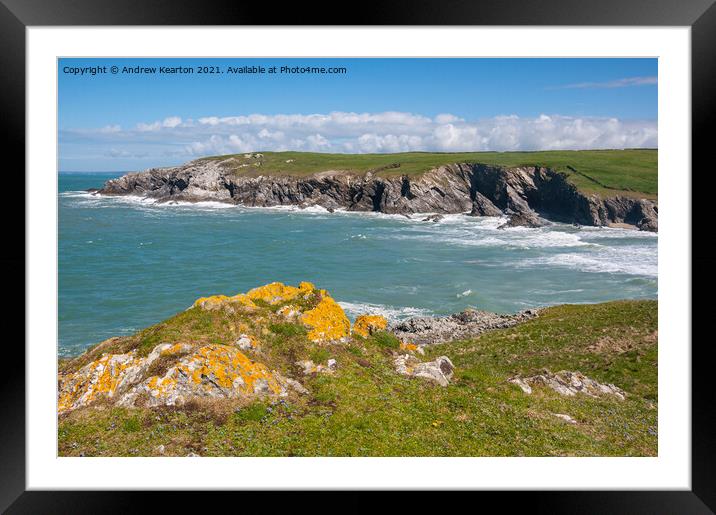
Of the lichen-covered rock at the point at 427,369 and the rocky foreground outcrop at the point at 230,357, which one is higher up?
the rocky foreground outcrop at the point at 230,357

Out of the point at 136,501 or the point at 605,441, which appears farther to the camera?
the point at 605,441

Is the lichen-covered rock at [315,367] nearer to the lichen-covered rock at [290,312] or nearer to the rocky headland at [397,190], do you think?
the lichen-covered rock at [290,312]

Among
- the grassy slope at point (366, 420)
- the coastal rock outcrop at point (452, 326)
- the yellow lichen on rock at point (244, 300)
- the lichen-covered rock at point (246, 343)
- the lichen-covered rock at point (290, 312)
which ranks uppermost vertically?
the yellow lichen on rock at point (244, 300)

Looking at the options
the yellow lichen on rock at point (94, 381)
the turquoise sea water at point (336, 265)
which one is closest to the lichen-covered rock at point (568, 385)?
the yellow lichen on rock at point (94, 381)

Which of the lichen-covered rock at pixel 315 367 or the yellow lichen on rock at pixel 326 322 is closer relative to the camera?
the lichen-covered rock at pixel 315 367

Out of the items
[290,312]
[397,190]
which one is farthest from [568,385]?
[397,190]

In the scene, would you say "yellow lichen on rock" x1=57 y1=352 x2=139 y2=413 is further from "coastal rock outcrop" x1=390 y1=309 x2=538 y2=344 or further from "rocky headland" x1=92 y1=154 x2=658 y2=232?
"rocky headland" x1=92 y1=154 x2=658 y2=232
